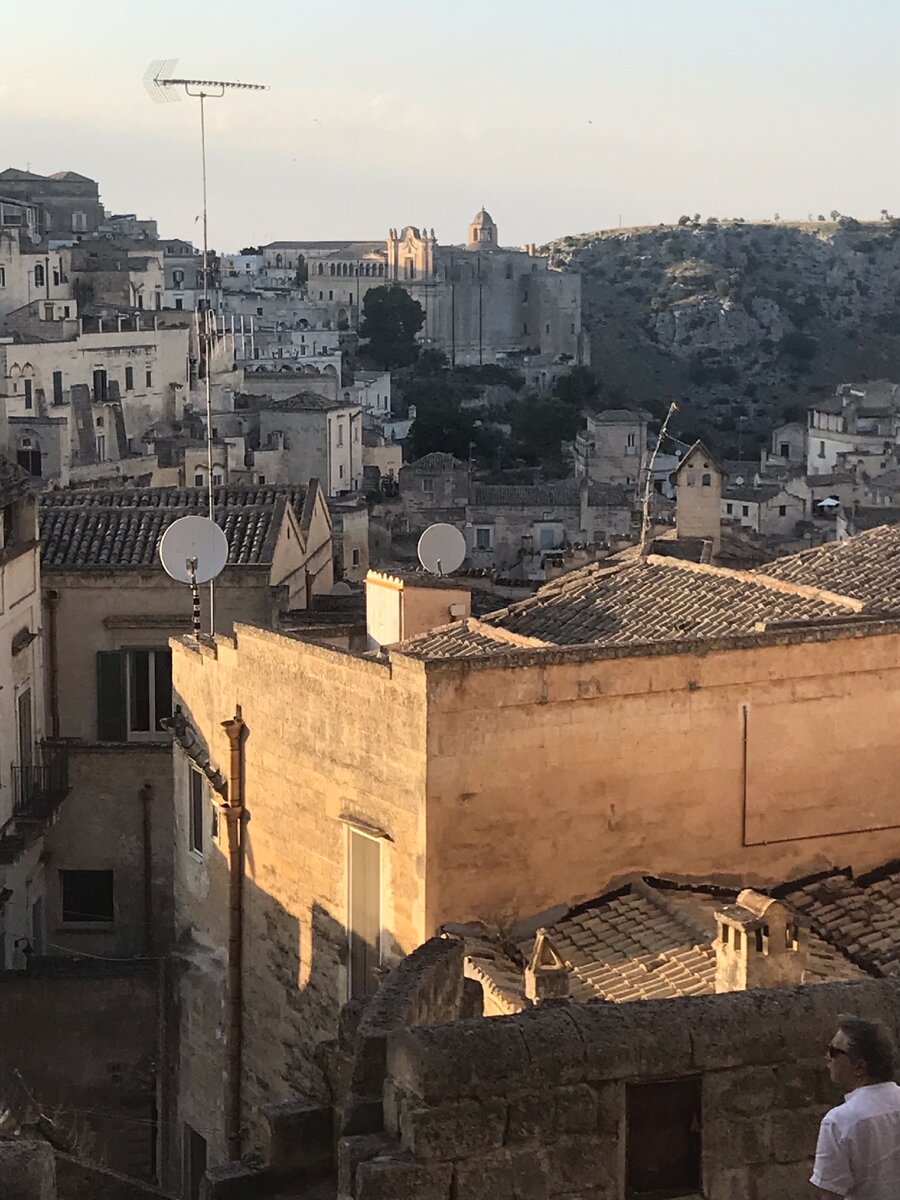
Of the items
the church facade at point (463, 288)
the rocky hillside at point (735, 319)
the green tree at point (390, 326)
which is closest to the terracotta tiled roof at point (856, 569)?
the green tree at point (390, 326)

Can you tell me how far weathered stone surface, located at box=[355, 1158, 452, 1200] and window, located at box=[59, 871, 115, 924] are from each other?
639 inches

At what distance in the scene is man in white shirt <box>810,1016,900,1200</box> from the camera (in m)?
5.25

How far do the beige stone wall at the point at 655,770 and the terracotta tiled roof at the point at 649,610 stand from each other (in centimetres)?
120

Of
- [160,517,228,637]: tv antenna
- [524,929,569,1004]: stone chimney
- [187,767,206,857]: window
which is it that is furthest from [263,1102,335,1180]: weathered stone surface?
[160,517,228,637]: tv antenna

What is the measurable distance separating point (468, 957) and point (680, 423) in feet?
393

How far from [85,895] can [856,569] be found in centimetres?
923

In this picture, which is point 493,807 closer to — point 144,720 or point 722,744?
point 722,744

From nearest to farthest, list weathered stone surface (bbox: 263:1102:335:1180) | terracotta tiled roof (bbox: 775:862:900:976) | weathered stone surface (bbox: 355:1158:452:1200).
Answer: weathered stone surface (bbox: 355:1158:452:1200)
weathered stone surface (bbox: 263:1102:335:1180)
terracotta tiled roof (bbox: 775:862:900:976)

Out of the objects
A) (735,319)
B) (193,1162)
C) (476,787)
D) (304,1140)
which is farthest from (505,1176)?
(735,319)

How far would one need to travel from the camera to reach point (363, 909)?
44.2ft

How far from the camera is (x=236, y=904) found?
1532 cm

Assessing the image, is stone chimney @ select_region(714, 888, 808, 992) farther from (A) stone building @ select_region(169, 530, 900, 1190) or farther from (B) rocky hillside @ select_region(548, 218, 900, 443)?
(B) rocky hillside @ select_region(548, 218, 900, 443)

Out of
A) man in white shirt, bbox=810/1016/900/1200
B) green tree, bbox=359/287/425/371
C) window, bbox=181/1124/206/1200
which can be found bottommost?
window, bbox=181/1124/206/1200

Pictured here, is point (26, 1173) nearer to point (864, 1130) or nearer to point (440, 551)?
point (864, 1130)
